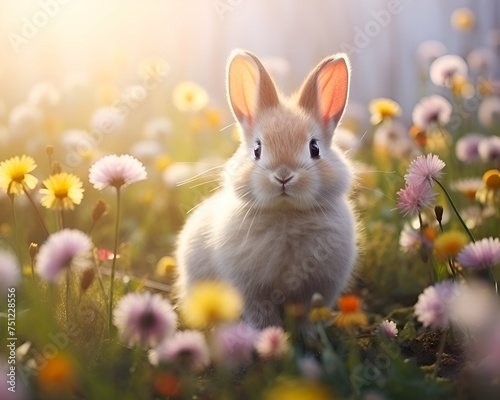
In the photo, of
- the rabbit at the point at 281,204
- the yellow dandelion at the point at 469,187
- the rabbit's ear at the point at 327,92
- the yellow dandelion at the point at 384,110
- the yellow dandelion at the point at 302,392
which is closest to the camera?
the yellow dandelion at the point at 302,392

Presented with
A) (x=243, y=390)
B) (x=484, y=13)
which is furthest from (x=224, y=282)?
(x=484, y=13)

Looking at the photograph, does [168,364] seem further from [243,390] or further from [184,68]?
[184,68]

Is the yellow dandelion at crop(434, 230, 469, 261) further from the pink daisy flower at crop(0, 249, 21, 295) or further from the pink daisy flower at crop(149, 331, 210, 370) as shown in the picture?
the pink daisy flower at crop(0, 249, 21, 295)

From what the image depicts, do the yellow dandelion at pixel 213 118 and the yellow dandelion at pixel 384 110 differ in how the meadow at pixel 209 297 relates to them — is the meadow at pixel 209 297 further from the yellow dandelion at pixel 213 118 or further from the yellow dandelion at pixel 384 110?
the yellow dandelion at pixel 213 118

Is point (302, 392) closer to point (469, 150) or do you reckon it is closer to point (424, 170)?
point (424, 170)

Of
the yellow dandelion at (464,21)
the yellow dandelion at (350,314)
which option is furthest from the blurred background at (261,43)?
the yellow dandelion at (350,314)

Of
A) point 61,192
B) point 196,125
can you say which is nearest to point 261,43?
point 196,125

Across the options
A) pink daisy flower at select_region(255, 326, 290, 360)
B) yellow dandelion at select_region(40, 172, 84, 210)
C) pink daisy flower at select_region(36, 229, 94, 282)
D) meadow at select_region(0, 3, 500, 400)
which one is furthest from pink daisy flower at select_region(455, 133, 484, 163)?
pink daisy flower at select_region(36, 229, 94, 282)
